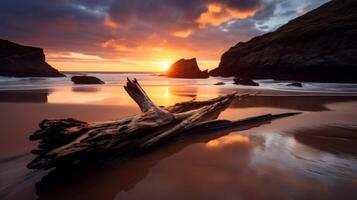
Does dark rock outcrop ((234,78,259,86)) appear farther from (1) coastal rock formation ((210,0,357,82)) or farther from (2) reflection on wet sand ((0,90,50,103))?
(2) reflection on wet sand ((0,90,50,103))

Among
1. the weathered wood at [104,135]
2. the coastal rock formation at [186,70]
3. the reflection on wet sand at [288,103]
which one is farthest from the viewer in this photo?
the coastal rock formation at [186,70]

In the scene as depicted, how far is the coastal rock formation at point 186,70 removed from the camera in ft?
166

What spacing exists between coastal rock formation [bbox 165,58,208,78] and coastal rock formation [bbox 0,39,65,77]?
2581 cm

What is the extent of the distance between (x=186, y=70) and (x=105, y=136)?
170 ft

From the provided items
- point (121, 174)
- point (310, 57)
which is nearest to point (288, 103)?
point (121, 174)

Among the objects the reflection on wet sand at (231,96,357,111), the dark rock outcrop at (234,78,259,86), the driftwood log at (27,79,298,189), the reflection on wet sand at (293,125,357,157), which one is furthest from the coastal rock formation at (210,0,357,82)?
the driftwood log at (27,79,298,189)

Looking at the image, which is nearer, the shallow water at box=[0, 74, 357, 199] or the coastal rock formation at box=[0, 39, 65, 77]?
the shallow water at box=[0, 74, 357, 199]

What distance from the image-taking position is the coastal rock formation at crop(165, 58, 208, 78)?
50.6 meters

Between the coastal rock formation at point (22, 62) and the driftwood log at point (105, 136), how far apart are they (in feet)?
161

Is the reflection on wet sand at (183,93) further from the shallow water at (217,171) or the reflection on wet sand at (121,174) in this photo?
the reflection on wet sand at (121,174)

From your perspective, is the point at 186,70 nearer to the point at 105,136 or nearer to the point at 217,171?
the point at 217,171

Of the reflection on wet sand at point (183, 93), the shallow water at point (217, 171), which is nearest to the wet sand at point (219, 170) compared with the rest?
the shallow water at point (217, 171)

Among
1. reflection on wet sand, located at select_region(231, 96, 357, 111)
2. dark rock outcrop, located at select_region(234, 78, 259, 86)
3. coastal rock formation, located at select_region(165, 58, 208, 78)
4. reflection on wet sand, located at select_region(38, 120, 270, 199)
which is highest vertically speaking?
coastal rock formation, located at select_region(165, 58, 208, 78)

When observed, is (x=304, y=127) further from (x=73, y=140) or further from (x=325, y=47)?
(x=325, y=47)
